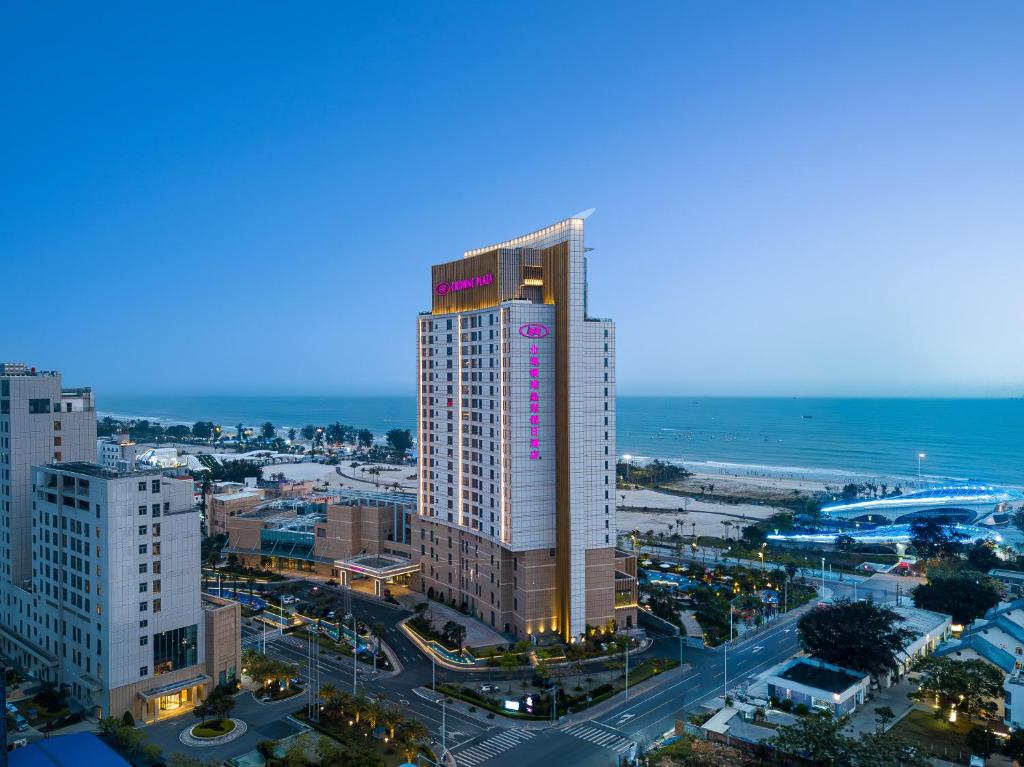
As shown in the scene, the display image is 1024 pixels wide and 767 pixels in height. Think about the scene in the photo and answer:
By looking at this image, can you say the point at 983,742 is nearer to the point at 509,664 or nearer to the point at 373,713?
the point at 509,664

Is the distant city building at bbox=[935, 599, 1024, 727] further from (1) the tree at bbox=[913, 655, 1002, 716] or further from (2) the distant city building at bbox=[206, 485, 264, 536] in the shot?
(2) the distant city building at bbox=[206, 485, 264, 536]

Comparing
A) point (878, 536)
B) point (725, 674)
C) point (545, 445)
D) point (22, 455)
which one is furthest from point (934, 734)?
point (22, 455)

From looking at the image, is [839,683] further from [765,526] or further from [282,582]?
[765,526]

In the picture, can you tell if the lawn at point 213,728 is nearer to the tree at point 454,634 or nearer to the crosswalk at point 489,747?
the crosswalk at point 489,747

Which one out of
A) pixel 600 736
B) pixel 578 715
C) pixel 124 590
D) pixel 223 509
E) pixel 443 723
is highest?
pixel 124 590

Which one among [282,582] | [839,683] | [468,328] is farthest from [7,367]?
[839,683]

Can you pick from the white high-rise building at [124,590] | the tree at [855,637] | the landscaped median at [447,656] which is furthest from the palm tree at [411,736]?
the tree at [855,637]
